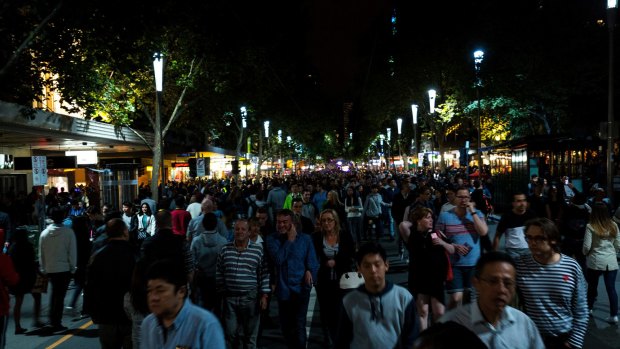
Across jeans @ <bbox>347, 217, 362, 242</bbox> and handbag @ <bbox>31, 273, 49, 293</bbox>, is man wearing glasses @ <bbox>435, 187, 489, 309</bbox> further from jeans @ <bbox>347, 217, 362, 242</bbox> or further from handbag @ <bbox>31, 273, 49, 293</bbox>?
jeans @ <bbox>347, 217, 362, 242</bbox>

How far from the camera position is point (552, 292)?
392 cm

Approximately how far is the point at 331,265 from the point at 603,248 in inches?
146

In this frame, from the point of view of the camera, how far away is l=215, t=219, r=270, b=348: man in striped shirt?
18.0 feet

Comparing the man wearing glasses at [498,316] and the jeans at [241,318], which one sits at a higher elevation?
the man wearing glasses at [498,316]

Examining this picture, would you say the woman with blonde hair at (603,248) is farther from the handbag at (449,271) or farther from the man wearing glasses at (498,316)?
the man wearing glasses at (498,316)

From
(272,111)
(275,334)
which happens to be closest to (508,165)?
(275,334)

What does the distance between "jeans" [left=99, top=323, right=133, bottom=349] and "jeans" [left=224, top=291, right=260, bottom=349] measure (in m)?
0.98

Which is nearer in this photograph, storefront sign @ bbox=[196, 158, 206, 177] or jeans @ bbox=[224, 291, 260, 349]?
jeans @ bbox=[224, 291, 260, 349]

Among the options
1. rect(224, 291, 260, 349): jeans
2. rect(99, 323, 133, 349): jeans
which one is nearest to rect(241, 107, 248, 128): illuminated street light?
rect(224, 291, 260, 349): jeans

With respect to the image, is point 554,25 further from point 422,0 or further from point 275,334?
point 275,334

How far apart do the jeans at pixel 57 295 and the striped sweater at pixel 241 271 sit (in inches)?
148

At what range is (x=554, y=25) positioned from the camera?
29.2 m

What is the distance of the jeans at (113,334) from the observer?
502 cm

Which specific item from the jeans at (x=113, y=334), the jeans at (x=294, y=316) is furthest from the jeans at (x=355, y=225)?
the jeans at (x=113, y=334)
